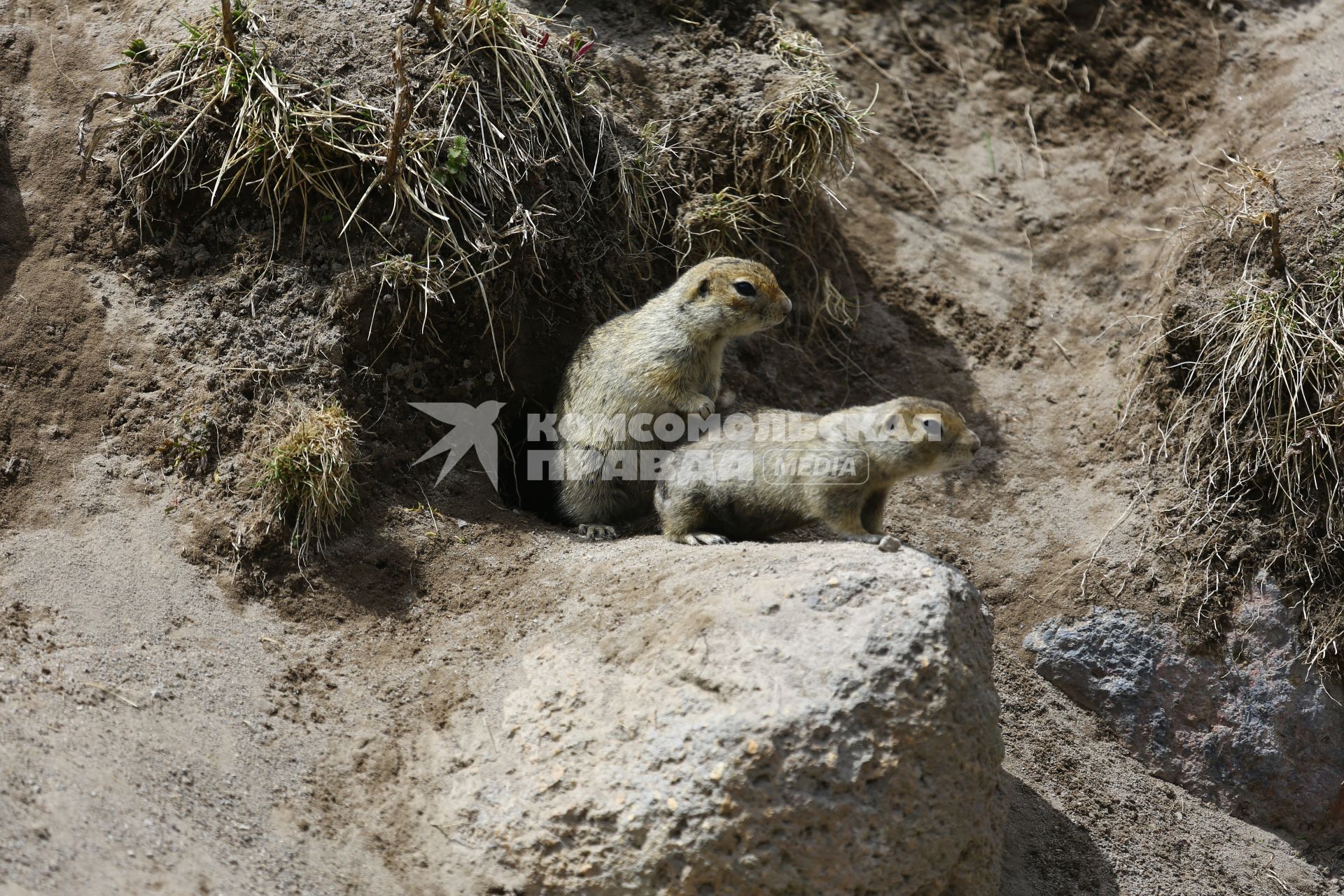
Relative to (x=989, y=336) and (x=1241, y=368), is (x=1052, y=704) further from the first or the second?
(x=989, y=336)

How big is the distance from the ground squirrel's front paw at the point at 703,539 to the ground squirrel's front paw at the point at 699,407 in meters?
1.07

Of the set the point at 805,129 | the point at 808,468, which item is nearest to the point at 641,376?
the point at 808,468

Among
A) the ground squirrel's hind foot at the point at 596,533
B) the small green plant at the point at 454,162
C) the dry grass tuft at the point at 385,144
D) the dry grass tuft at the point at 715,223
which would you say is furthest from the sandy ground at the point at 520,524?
the small green plant at the point at 454,162

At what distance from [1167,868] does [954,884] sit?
2.42m

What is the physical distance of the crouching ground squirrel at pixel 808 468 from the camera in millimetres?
7191

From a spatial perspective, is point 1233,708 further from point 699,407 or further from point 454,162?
point 454,162

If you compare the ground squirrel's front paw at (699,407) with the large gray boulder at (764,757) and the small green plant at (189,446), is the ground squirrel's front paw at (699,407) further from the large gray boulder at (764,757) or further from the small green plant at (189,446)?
the small green plant at (189,446)

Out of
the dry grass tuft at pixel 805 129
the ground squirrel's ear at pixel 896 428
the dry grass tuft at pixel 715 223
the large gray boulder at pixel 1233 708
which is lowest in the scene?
the large gray boulder at pixel 1233 708

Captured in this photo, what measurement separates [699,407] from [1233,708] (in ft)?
13.8

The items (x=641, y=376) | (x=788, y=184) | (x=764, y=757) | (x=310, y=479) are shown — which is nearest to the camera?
(x=764, y=757)

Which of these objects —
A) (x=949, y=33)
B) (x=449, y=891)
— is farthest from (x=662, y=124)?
(x=449, y=891)

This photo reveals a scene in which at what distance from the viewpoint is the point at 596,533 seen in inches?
312

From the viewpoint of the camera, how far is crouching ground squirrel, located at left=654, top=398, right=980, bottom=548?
719 cm

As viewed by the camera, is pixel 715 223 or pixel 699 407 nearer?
pixel 699 407
